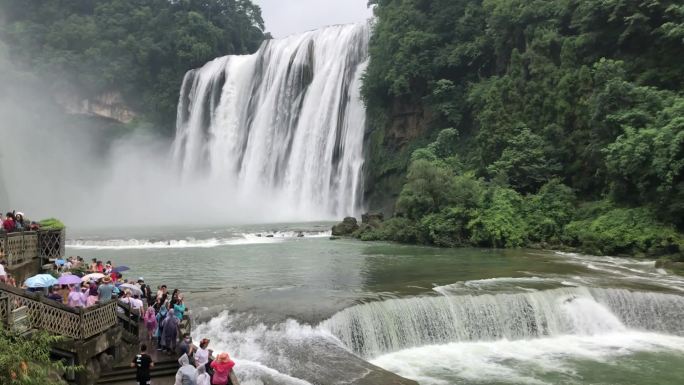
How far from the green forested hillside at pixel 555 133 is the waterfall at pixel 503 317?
7.80 m

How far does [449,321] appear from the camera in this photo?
49.5 feet

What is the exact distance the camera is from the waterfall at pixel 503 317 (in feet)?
47.5

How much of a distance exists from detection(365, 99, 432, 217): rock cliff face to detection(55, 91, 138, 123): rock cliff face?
39.3m

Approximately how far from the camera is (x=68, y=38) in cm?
6944

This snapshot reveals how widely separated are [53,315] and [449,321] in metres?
9.91

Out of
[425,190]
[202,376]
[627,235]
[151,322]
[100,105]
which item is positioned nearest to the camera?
[202,376]

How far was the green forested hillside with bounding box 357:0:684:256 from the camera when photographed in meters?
24.2

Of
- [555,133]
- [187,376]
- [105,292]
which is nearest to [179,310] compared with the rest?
[105,292]

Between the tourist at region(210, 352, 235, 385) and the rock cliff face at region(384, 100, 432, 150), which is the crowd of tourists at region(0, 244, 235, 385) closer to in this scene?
the tourist at region(210, 352, 235, 385)

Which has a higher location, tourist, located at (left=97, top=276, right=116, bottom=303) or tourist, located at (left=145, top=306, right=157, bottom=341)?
tourist, located at (left=97, top=276, right=116, bottom=303)

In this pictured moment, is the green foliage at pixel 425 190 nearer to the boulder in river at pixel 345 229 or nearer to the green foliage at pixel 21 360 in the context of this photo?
the boulder in river at pixel 345 229

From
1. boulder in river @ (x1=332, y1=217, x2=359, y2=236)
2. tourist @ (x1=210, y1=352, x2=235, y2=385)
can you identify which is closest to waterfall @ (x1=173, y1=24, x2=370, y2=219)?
boulder in river @ (x1=332, y1=217, x2=359, y2=236)

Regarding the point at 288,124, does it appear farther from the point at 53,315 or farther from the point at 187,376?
the point at 187,376

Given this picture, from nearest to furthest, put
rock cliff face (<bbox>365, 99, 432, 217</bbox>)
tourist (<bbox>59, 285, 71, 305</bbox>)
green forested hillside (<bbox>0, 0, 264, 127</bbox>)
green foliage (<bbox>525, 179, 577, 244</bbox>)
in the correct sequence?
1. tourist (<bbox>59, 285, 71, 305</bbox>)
2. green foliage (<bbox>525, 179, 577, 244</bbox>)
3. rock cliff face (<bbox>365, 99, 432, 217</bbox>)
4. green forested hillside (<bbox>0, 0, 264, 127</bbox>)
